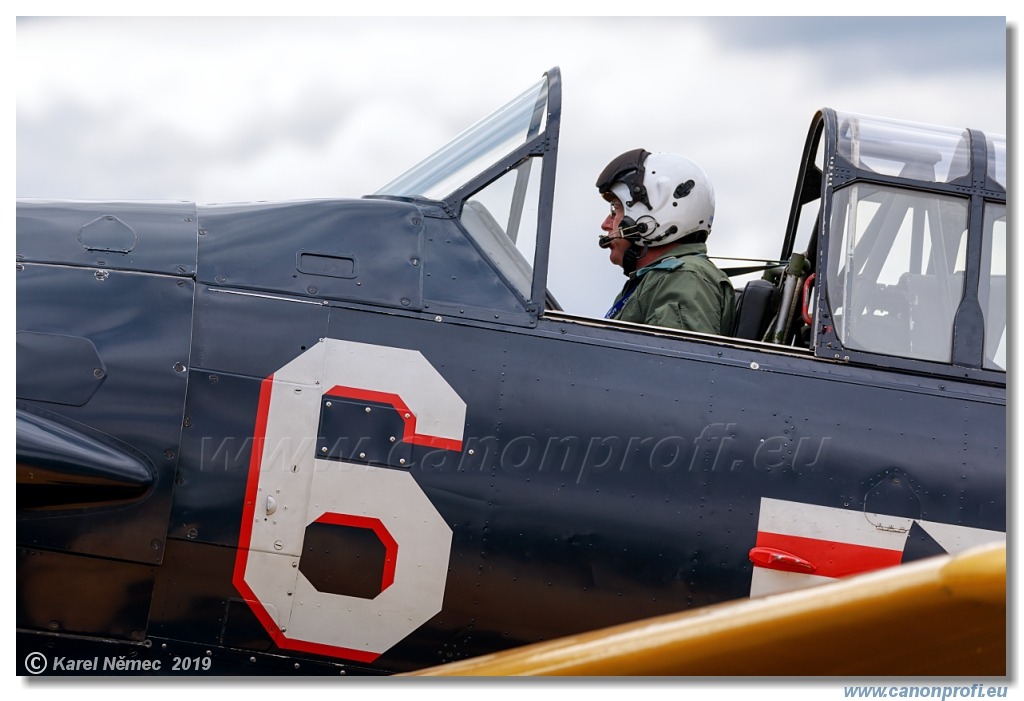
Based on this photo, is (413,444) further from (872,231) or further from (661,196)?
(872,231)

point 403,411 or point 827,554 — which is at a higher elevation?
point 403,411

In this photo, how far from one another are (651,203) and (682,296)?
577 mm

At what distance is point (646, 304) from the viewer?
4188 mm

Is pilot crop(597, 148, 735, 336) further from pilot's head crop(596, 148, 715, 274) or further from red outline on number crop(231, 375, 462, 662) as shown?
red outline on number crop(231, 375, 462, 662)

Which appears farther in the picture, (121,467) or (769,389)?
(769,389)

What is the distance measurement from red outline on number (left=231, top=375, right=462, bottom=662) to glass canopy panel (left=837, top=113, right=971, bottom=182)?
189 centimetres

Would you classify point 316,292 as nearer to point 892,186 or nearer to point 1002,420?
point 892,186

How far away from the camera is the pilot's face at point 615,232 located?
15.0 ft

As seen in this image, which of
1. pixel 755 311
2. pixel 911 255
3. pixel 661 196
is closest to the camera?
pixel 911 255

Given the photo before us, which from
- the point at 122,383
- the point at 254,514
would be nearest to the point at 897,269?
the point at 254,514

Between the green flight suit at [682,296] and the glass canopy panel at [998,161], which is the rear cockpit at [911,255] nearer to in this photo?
the glass canopy panel at [998,161]

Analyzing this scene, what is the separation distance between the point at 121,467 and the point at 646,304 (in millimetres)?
2004

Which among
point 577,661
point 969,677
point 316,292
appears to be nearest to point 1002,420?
point 969,677

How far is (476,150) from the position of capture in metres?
4.09
